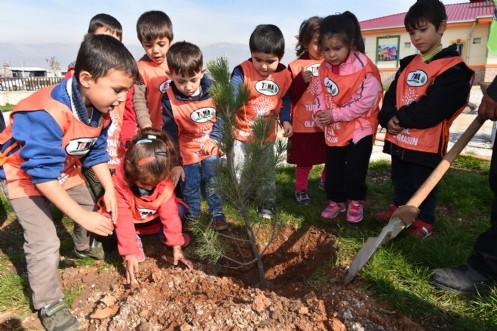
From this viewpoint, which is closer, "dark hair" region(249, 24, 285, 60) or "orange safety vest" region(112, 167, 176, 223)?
"orange safety vest" region(112, 167, 176, 223)

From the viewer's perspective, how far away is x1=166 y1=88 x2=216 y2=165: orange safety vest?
10.0 ft

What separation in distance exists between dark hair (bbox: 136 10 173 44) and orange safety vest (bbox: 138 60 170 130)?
0.25 metres

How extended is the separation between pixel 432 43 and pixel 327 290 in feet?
6.52

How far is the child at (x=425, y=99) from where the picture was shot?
2746mm

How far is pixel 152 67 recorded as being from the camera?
350 centimetres

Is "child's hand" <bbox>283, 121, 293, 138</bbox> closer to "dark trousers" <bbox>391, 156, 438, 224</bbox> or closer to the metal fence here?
"dark trousers" <bbox>391, 156, 438, 224</bbox>

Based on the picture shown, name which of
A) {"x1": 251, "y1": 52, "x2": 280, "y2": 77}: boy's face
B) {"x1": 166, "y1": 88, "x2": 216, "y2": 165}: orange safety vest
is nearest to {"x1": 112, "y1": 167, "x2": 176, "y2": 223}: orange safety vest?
{"x1": 166, "y1": 88, "x2": 216, "y2": 165}: orange safety vest

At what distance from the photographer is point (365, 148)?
3.19 meters

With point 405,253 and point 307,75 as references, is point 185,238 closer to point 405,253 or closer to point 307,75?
point 405,253

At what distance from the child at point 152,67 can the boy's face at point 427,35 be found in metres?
2.12

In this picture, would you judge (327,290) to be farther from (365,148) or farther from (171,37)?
(171,37)

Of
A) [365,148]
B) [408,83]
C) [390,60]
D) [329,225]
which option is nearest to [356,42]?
[408,83]

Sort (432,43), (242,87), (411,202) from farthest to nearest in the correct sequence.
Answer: (432,43) < (411,202) < (242,87)

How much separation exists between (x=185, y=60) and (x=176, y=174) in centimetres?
88
